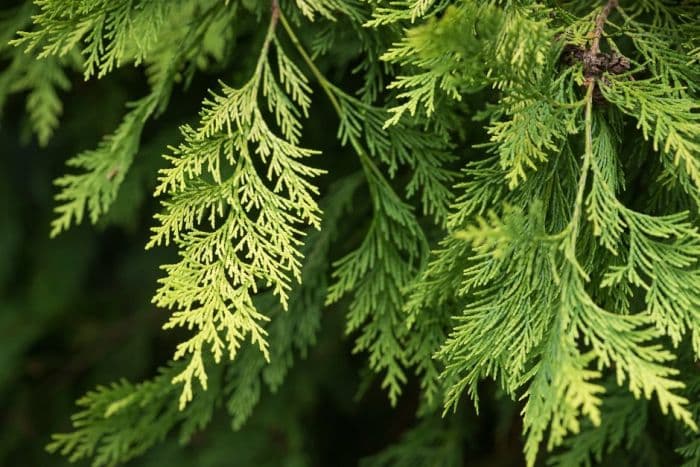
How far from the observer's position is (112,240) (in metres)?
4.48

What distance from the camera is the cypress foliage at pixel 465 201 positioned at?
4.96 feet

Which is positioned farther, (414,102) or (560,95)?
(560,95)

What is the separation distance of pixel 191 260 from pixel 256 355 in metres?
0.83

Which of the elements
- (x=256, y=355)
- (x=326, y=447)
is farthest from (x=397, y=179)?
(x=326, y=447)

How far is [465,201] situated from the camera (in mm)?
1997

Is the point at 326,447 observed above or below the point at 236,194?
below

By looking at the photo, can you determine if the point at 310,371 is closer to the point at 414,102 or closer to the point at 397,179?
the point at 397,179

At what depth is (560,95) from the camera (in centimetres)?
174

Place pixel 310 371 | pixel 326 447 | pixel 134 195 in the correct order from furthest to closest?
pixel 326 447 < pixel 310 371 < pixel 134 195

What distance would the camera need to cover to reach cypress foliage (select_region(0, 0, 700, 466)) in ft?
4.96

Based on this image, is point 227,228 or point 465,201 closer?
point 227,228

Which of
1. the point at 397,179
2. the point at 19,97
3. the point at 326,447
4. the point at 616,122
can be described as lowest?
the point at 326,447

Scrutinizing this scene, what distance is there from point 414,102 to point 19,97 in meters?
3.08

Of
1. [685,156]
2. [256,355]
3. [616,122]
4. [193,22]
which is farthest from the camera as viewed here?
[256,355]
